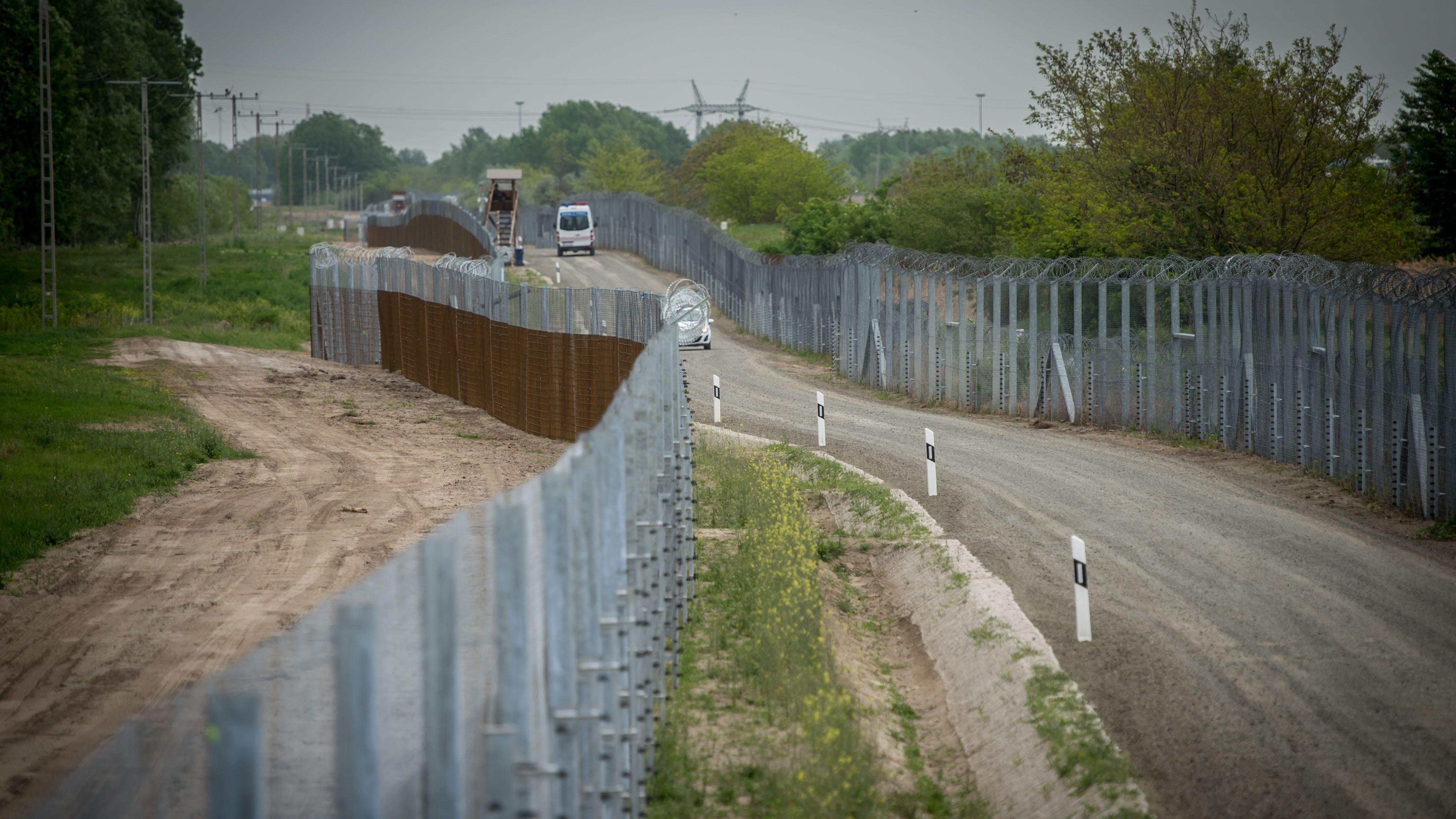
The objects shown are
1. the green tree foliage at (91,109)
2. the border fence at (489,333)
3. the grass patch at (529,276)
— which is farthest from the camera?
the grass patch at (529,276)

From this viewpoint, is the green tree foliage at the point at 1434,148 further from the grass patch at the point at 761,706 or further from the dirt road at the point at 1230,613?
the grass patch at the point at 761,706

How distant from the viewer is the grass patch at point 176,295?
3728cm

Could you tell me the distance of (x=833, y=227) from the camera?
175 feet

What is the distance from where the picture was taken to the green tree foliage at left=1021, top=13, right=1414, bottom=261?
27953mm

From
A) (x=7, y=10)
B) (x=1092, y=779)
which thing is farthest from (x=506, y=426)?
(x=7, y=10)

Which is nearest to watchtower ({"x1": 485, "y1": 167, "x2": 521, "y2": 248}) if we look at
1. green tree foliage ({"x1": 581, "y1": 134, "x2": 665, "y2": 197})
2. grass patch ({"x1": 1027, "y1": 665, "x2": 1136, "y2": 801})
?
green tree foliage ({"x1": 581, "y1": 134, "x2": 665, "y2": 197})

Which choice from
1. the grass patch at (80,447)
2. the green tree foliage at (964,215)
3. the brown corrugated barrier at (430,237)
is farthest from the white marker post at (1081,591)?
the brown corrugated barrier at (430,237)

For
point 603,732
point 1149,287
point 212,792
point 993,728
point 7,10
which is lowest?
point 993,728

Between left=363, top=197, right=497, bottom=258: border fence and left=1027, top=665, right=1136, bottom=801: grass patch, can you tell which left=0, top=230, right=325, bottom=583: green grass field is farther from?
left=1027, top=665, right=1136, bottom=801: grass patch

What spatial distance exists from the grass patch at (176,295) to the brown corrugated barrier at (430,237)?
6.28 metres

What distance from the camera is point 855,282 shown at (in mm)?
30578

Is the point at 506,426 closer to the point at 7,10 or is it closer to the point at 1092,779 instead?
the point at 1092,779

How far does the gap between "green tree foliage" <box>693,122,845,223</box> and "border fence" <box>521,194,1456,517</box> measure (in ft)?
166

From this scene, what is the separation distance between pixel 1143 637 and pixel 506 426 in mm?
14657
